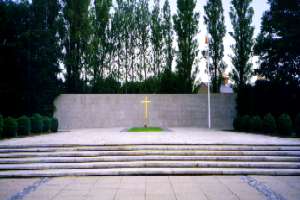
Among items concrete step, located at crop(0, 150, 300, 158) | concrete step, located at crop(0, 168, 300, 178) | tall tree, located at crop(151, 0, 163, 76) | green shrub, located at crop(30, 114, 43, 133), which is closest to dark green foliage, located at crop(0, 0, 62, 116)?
green shrub, located at crop(30, 114, 43, 133)

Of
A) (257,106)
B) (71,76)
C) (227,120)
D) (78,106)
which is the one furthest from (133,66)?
(257,106)

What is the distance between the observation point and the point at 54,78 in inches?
780

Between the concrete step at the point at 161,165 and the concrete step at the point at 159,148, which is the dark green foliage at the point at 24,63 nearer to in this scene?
the concrete step at the point at 159,148

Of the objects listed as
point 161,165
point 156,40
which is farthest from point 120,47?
point 161,165

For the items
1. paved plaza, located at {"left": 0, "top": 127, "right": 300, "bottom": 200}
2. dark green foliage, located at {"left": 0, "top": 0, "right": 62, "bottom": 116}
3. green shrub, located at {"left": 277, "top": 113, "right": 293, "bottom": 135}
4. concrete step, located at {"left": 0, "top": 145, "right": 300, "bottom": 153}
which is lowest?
paved plaza, located at {"left": 0, "top": 127, "right": 300, "bottom": 200}

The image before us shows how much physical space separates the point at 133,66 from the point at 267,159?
17746 mm

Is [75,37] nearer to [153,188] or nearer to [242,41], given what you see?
[242,41]

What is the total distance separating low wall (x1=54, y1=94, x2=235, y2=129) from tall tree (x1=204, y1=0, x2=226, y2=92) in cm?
348

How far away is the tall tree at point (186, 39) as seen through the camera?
23062mm

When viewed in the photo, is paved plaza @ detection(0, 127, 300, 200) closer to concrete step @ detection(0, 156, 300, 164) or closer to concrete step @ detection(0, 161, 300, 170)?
concrete step @ detection(0, 161, 300, 170)

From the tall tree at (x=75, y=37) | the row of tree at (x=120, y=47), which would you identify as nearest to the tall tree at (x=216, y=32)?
the row of tree at (x=120, y=47)

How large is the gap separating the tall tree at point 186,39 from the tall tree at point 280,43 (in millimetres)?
5339

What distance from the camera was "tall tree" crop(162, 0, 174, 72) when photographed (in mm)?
24391

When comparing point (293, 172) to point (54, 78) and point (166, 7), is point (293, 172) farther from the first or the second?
point (166, 7)
